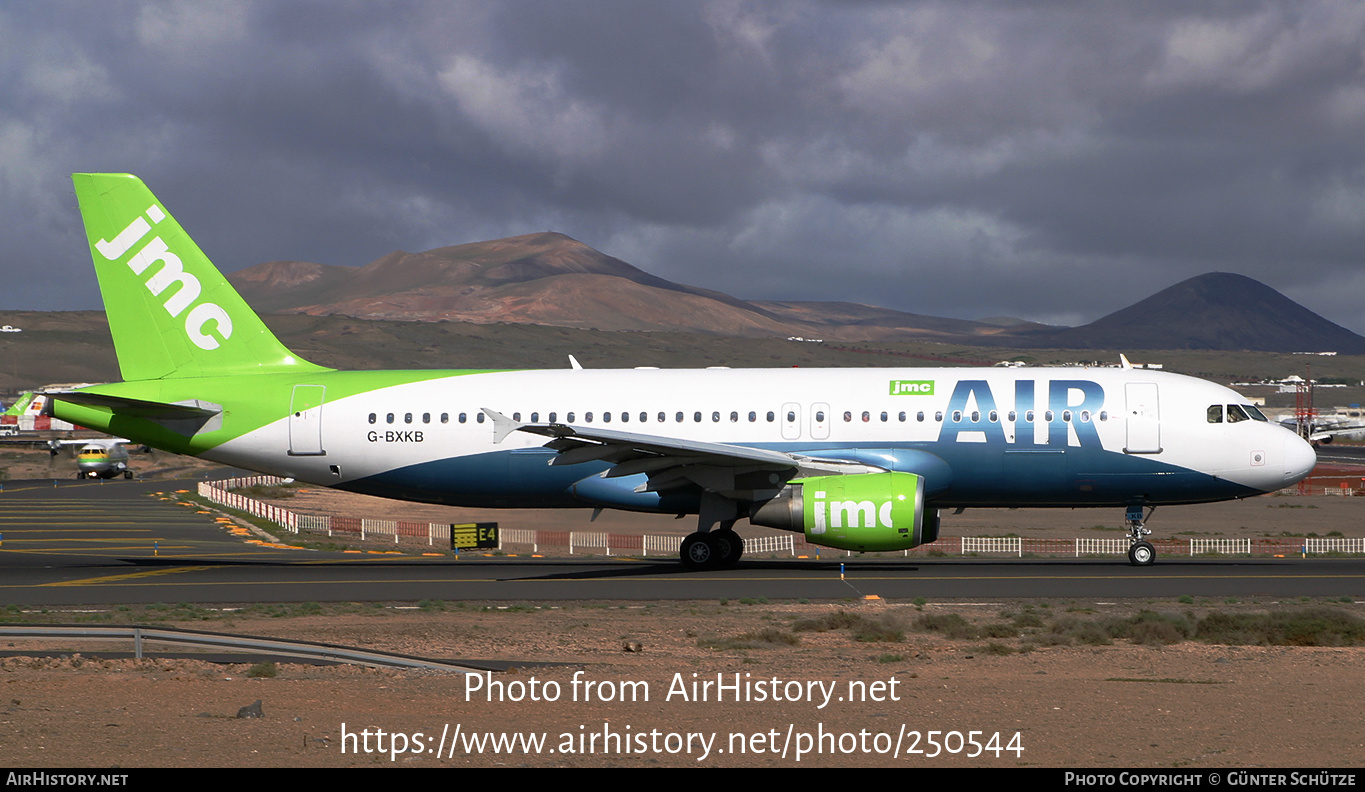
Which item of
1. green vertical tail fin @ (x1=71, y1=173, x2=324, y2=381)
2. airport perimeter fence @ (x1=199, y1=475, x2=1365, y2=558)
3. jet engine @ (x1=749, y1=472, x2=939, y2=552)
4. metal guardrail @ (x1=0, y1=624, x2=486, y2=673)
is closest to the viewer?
metal guardrail @ (x1=0, y1=624, x2=486, y2=673)

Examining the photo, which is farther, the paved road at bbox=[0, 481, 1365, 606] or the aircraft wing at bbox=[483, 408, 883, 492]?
the aircraft wing at bbox=[483, 408, 883, 492]

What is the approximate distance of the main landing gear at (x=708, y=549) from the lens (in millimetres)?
27281

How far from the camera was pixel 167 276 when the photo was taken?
29.2 metres

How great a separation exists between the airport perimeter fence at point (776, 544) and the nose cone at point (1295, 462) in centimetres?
705

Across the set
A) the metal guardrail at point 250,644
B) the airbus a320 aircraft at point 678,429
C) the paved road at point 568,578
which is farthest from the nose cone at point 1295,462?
the metal guardrail at point 250,644

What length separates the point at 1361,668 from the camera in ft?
47.5

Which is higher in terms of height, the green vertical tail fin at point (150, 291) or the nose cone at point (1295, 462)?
the green vertical tail fin at point (150, 291)

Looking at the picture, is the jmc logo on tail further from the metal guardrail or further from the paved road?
the metal guardrail

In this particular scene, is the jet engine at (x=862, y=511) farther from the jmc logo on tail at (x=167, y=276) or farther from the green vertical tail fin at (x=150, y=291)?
the jmc logo on tail at (x=167, y=276)

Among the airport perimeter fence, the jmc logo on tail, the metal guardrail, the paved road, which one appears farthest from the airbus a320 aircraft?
the metal guardrail

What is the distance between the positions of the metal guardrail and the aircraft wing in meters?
11.2

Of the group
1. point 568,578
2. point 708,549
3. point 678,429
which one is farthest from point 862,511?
point 568,578

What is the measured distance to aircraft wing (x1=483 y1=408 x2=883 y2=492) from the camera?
24.8m

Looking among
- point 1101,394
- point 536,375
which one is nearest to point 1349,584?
point 1101,394
